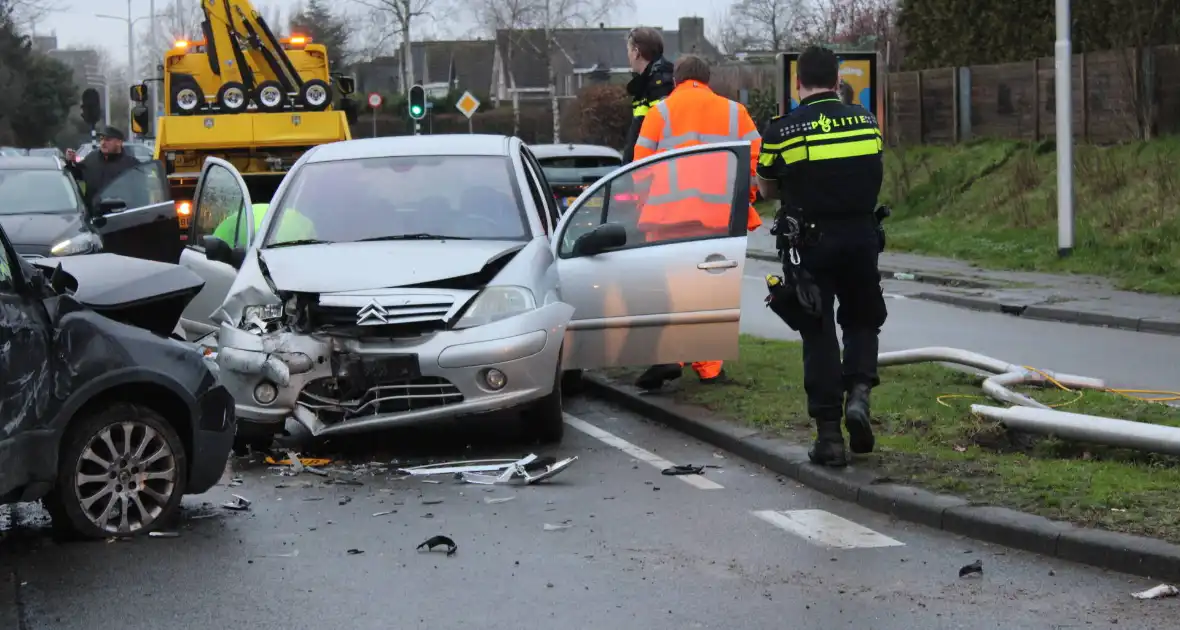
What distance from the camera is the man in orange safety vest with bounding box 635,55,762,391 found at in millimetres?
10336

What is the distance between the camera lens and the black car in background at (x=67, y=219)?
15930 millimetres

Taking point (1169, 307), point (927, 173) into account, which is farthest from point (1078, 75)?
point (1169, 307)

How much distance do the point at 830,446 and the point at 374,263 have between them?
275 centimetres

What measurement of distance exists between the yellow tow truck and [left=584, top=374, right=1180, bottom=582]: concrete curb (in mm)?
12009

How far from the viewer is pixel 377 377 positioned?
28.6 feet

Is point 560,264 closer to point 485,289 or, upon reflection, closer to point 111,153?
point 485,289

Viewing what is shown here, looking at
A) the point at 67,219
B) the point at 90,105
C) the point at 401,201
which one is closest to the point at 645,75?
the point at 401,201

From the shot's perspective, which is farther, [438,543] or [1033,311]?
[1033,311]

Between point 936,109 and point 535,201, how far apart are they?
2225 cm

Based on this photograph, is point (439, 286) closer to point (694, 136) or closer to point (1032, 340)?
point (694, 136)

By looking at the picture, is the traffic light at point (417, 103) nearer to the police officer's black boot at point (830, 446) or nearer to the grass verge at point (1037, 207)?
the grass verge at point (1037, 207)

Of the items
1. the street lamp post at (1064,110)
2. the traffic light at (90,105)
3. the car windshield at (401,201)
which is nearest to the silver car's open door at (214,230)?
the car windshield at (401,201)

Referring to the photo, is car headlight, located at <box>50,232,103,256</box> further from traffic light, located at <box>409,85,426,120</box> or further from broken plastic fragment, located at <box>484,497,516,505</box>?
traffic light, located at <box>409,85,426,120</box>

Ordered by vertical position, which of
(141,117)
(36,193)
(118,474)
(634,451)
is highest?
(141,117)
